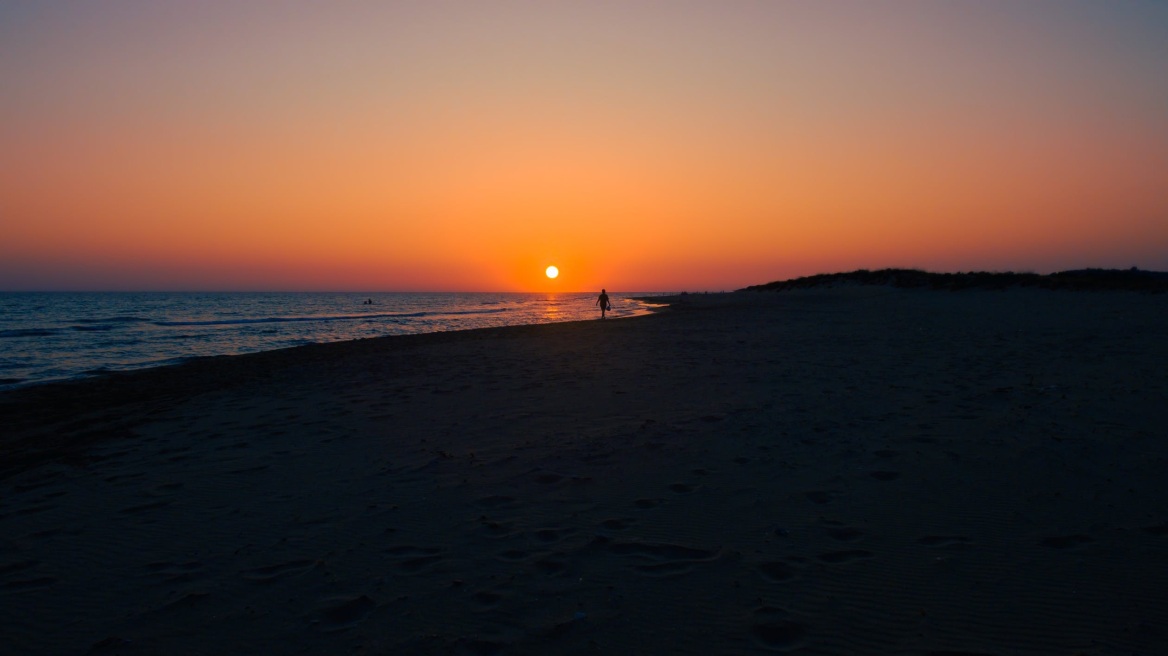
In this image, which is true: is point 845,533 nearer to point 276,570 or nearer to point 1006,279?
point 276,570

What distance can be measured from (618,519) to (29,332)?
42.3 m

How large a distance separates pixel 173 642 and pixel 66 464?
18.9 feet

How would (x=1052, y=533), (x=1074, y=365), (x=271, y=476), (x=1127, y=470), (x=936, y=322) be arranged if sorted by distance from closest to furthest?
1. (x=1052, y=533)
2. (x=1127, y=470)
3. (x=271, y=476)
4. (x=1074, y=365)
5. (x=936, y=322)

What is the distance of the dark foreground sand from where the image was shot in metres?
3.56

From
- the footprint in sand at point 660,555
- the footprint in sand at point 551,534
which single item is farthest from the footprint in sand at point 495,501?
the footprint in sand at point 660,555

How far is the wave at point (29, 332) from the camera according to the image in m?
32.1

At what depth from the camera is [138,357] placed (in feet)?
72.9

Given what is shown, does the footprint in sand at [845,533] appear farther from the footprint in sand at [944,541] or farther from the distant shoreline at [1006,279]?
the distant shoreline at [1006,279]

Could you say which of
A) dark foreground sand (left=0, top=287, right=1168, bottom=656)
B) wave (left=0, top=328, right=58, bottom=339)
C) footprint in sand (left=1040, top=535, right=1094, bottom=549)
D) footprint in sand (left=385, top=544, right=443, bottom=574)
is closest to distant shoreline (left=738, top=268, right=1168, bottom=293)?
dark foreground sand (left=0, top=287, right=1168, bottom=656)

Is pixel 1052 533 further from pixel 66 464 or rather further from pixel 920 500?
pixel 66 464

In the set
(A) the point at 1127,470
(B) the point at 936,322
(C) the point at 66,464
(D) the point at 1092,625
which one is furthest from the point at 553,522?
(B) the point at 936,322

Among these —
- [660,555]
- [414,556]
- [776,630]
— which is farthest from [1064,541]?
[414,556]

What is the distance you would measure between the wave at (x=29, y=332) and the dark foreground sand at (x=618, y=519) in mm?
28250

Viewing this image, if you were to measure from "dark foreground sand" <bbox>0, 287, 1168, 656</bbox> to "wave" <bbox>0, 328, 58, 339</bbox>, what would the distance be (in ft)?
92.7
